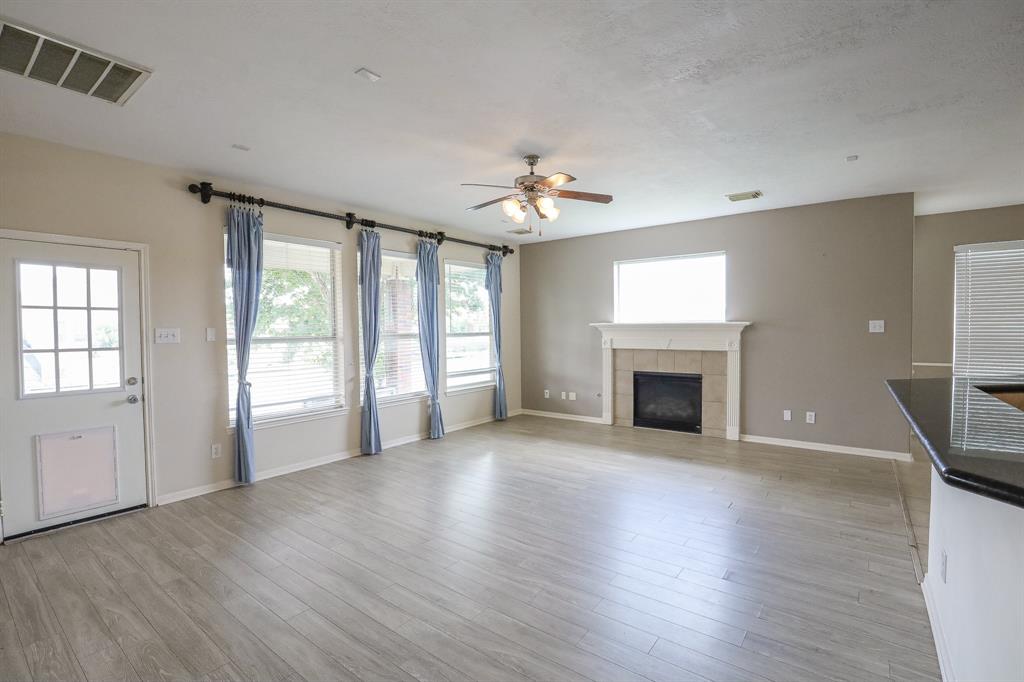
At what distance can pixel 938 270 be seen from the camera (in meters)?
6.02

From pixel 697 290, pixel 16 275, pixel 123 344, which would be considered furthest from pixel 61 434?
pixel 697 290

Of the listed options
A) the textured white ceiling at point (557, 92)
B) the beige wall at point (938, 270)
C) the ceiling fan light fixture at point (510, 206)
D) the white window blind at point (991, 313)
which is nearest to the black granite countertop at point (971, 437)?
the textured white ceiling at point (557, 92)

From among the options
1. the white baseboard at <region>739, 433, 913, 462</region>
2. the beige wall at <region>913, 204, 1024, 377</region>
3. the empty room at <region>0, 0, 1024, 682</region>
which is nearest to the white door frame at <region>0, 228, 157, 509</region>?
the empty room at <region>0, 0, 1024, 682</region>

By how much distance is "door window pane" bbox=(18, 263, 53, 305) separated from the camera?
332 centimetres

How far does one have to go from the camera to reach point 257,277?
439 cm

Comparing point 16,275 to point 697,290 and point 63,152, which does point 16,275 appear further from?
point 697,290

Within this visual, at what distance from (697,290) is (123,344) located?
20.3 feet

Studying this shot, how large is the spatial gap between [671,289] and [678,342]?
765 mm

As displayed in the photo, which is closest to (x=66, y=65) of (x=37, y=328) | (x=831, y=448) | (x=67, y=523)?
(x=37, y=328)

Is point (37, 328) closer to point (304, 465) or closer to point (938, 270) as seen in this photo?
point (304, 465)

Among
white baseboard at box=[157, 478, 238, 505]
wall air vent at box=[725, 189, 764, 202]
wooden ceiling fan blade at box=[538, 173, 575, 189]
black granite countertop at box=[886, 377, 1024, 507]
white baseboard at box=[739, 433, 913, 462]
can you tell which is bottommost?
white baseboard at box=[157, 478, 238, 505]

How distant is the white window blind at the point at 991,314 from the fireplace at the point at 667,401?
2.69 meters

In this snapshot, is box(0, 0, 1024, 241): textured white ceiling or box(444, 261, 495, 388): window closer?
box(0, 0, 1024, 241): textured white ceiling

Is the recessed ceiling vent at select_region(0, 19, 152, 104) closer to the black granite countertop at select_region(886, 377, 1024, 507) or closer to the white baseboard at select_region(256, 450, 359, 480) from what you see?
the white baseboard at select_region(256, 450, 359, 480)
